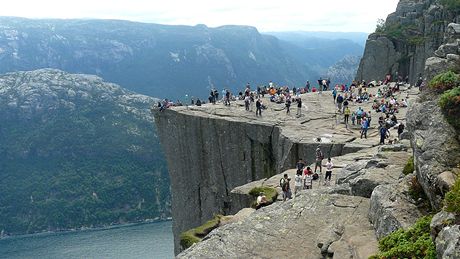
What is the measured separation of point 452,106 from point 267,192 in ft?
45.0

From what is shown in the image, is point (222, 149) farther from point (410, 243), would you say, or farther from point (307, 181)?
point (410, 243)

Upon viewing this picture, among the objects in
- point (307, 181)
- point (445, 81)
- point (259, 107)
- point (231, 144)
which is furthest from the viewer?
point (231, 144)

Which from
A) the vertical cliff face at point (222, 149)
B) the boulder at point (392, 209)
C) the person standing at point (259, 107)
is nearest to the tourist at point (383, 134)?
the vertical cliff face at point (222, 149)

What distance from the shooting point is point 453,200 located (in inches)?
539

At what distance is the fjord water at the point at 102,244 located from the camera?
493ft

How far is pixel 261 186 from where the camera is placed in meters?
32.8

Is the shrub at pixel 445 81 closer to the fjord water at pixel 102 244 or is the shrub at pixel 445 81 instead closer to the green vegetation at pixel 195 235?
the green vegetation at pixel 195 235

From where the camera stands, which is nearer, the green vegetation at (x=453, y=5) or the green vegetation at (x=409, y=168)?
the green vegetation at (x=409, y=168)

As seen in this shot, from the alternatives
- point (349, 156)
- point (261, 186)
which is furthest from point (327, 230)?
point (349, 156)

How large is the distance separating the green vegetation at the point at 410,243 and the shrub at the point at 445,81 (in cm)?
608

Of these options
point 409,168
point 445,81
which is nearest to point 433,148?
point 409,168

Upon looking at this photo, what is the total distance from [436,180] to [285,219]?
6.46 metres

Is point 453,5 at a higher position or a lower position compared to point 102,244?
higher

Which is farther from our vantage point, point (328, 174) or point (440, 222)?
point (328, 174)
